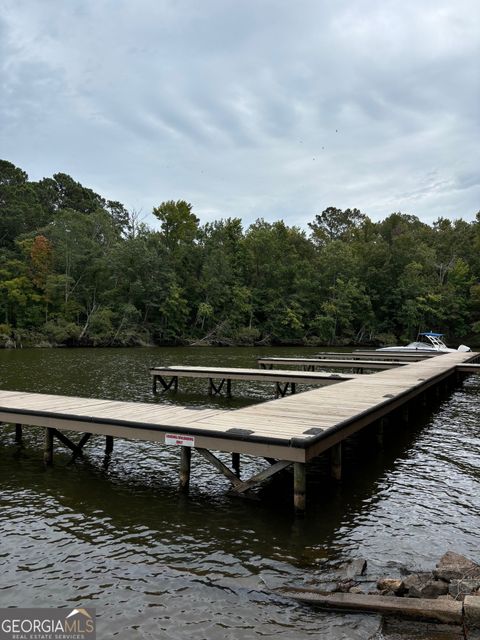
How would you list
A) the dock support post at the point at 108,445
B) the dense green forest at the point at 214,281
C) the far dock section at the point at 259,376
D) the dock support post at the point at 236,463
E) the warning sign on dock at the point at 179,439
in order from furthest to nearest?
the dense green forest at the point at 214,281
the far dock section at the point at 259,376
the dock support post at the point at 108,445
the dock support post at the point at 236,463
the warning sign on dock at the point at 179,439

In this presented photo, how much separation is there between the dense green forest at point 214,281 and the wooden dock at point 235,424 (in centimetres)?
3647

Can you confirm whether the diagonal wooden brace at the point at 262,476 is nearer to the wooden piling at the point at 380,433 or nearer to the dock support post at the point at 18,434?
the wooden piling at the point at 380,433

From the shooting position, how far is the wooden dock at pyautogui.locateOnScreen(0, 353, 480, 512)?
6.50m

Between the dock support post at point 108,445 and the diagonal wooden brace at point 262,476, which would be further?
the dock support post at point 108,445

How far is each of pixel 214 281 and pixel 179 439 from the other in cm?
4826

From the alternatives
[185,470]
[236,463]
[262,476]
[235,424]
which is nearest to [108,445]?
[236,463]

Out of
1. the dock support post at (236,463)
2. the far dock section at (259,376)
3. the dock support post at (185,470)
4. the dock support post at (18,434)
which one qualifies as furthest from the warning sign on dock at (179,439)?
the far dock section at (259,376)

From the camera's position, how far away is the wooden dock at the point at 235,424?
6.50 m

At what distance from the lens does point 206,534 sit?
232 inches

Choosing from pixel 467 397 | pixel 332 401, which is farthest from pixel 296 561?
pixel 467 397

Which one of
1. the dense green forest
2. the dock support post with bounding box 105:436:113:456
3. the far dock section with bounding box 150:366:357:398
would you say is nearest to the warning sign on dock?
the dock support post with bounding box 105:436:113:456

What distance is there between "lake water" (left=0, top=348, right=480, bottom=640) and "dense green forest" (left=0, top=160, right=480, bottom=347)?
125 ft

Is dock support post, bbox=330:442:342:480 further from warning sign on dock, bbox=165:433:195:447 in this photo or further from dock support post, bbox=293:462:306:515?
warning sign on dock, bbox=165:433:195:447

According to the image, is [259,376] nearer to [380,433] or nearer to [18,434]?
[380,433]
